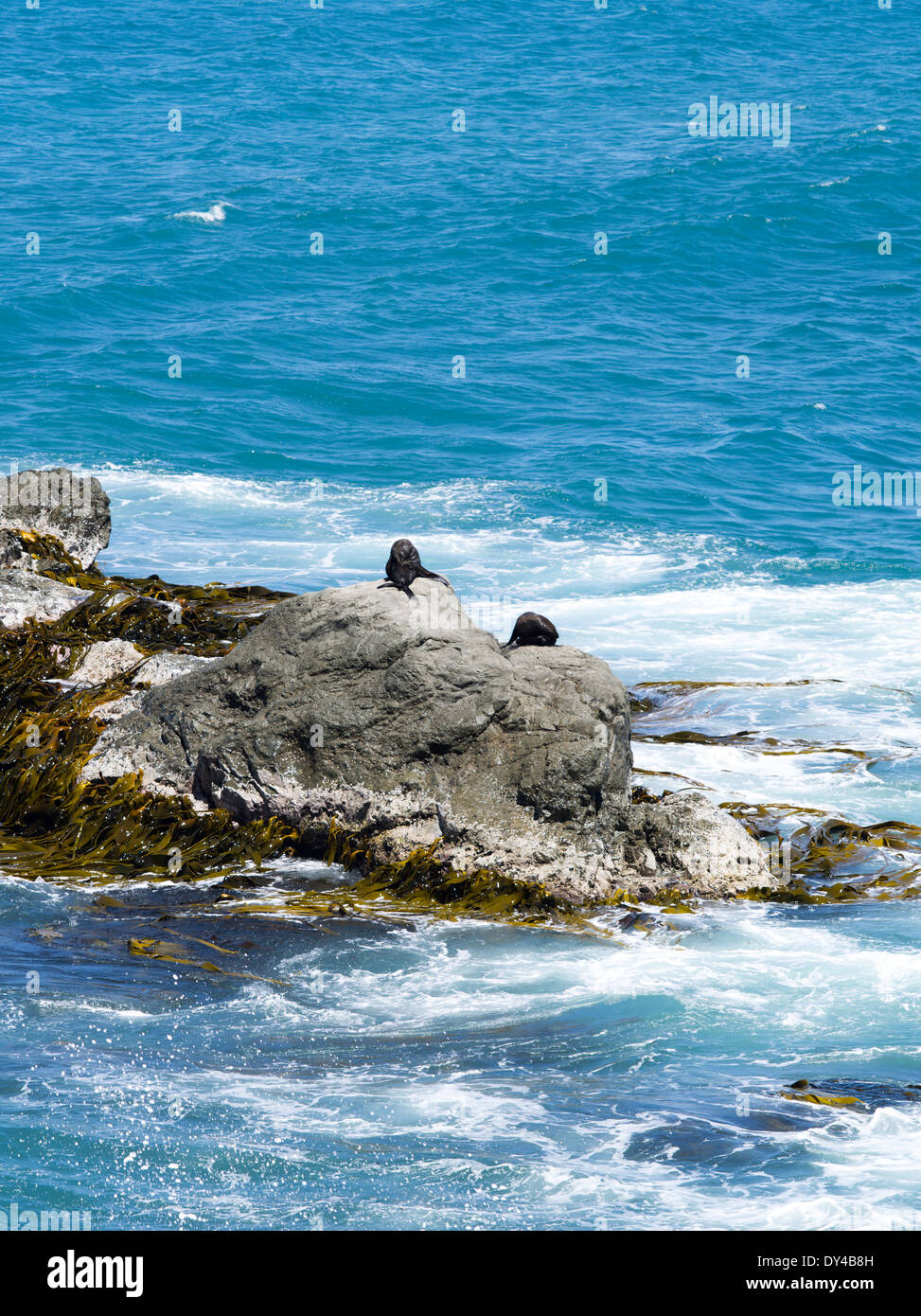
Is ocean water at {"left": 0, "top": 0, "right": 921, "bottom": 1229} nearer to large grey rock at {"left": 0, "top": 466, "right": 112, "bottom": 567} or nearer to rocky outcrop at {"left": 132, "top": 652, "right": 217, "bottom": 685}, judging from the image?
rocky outcrop at {"left": 132, "top": 652, "right": 217, "bottom": 685}

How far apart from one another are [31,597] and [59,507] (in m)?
2.44

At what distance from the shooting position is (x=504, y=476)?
22.7 meters

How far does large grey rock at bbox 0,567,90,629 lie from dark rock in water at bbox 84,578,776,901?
3.00 meters

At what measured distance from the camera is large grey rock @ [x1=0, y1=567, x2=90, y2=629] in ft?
40.5

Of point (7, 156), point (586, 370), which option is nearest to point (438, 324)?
point (586, 370)

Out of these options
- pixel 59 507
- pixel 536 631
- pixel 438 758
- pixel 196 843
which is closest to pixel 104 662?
pixel 196 843

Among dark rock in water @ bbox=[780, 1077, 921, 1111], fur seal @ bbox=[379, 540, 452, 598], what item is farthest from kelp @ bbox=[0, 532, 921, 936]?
dark rock in water @ bbox=[780, 1077, 921, 1111]

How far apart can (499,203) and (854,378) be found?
12269 mm

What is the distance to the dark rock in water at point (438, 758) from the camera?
9.10 meters

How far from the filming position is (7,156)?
3831cm

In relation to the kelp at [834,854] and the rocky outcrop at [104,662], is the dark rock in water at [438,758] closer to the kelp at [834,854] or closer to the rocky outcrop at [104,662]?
the kelp at [834,854]
